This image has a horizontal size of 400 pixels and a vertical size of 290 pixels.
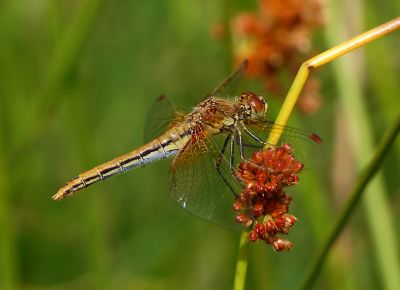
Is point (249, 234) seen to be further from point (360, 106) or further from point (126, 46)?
point (126, 46)

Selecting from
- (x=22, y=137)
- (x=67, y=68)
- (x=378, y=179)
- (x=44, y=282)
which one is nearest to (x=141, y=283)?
(x=44, y=282)

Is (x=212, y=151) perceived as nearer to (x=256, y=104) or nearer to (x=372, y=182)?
(x=256, y=104)

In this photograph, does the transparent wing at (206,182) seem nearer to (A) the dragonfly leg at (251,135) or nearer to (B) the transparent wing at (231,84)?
(A) the dragonfly leg at (251,135)

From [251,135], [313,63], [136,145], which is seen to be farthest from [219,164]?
[136,145]

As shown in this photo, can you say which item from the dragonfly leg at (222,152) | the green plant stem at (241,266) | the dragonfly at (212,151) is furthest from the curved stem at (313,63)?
the dragonfly leg at (222,152)

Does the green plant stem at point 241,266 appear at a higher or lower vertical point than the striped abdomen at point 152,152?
lower
